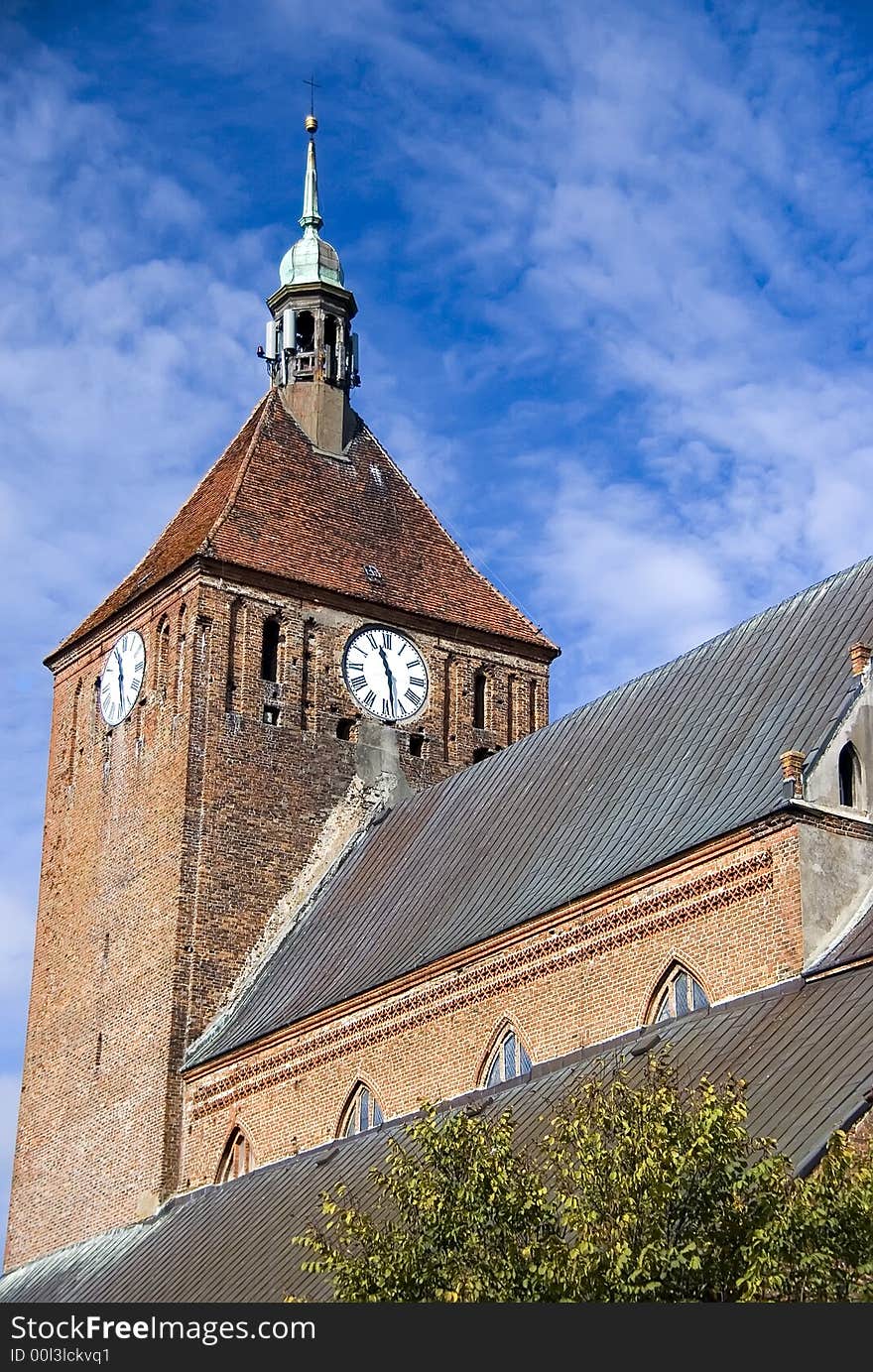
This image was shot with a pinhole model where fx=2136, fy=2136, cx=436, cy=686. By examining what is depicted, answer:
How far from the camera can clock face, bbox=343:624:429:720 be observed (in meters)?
38.1

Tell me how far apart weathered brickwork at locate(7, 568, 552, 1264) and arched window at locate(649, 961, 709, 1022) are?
1020 cm

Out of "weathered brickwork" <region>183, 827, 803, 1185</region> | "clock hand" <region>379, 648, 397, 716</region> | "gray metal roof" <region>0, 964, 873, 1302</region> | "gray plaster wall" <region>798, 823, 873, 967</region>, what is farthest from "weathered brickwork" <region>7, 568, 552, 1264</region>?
"gray plaster wall" <region>798, 823, 873, 967</region>

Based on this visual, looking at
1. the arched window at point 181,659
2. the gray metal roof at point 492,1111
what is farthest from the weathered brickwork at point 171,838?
the gray metal roof at point 492,1111

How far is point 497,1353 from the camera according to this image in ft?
38.9

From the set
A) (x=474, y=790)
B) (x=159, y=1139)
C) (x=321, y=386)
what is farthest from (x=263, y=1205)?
(x=321, y=386)

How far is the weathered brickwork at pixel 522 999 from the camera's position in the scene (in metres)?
25.3

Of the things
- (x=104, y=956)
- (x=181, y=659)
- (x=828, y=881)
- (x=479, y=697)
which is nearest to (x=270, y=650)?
(x=181, y=659)

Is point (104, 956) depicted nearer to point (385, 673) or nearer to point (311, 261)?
point (385, 673)

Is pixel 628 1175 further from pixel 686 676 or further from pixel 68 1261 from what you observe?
pixel 68 1261

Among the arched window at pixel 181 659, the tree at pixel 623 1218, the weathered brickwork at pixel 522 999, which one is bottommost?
the tree at pixel 623 1218

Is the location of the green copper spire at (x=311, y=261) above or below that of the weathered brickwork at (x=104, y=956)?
above

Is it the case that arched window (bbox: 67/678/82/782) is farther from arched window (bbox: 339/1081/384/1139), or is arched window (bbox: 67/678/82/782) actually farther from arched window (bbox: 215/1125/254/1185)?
arched window (bbox: 339/1081/384/1139)

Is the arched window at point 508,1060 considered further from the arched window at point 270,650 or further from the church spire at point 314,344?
the church spire at point 314,344

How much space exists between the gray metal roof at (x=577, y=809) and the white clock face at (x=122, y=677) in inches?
212
